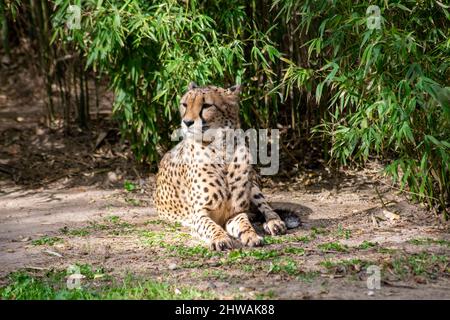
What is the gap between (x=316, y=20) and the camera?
22.7 ft

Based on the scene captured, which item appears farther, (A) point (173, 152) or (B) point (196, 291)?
(A) point (173, 152)

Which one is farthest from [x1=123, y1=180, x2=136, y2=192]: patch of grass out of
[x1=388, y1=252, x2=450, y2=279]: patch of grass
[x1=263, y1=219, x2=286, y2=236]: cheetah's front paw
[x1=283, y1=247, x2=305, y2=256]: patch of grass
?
[x1=388, y1=252, x2=450, y2=279]: patch of grass

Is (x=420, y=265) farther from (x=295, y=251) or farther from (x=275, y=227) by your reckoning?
(x=275, y=227)

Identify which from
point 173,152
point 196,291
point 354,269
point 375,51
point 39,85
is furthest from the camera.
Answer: point 39,85

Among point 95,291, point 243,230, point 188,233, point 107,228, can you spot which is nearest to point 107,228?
point 107,228

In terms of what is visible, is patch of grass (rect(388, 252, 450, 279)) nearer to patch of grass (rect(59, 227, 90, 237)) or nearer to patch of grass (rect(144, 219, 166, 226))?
patch of grass (rect(144, 219, 166, 226))

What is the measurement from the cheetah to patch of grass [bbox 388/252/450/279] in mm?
1125

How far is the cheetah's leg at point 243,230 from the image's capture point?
5426 mm

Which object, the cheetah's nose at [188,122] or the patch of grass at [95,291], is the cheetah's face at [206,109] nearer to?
the cheetah's nose at [188,122]

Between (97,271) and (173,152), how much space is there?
193 centimetres

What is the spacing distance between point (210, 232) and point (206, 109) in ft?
3.06

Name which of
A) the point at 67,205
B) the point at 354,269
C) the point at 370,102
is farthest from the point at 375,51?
the point at 67,205

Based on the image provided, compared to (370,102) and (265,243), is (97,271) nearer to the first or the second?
(265,243)

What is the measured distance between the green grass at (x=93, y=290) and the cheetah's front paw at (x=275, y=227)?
1.40 metres
